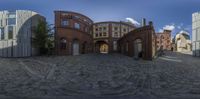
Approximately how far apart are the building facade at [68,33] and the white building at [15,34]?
16.0 ft

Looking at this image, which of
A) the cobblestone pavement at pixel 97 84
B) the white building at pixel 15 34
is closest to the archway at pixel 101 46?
the white building at pixel 15 34

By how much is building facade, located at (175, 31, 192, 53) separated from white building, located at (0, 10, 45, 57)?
4426 centimetres

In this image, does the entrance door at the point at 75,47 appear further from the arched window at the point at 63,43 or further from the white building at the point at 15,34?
the white building at the point at 15,34

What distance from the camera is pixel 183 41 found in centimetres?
6900

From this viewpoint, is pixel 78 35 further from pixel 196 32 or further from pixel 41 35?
pixel 196 32

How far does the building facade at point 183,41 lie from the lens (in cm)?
6725

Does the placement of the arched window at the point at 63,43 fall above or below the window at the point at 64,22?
below

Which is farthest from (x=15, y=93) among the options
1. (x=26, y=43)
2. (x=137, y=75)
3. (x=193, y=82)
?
(x=26, y=43)

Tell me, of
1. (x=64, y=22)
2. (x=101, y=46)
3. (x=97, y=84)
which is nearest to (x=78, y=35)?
(x=64, y=22)

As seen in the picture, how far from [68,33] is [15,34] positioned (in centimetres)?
892

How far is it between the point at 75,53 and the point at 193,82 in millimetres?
27194

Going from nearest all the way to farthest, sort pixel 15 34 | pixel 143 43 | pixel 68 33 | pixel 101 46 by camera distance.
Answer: pixel 143 43
pixel 15 34
pixel 68 33
pixel 101 46

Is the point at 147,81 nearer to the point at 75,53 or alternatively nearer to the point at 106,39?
the point at 75,53

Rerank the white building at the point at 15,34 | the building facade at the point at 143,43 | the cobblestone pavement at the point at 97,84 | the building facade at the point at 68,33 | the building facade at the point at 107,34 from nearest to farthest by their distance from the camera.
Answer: the cobblestone pavement at the point at 97,84 < the building facade at the point at 143,43 < the white building at the point at 15,34 < the building facade at the point at 68,33 < the building facade at the point at 107,34
